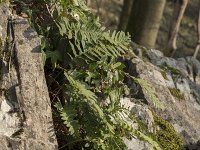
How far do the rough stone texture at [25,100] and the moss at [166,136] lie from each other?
115 centimetres

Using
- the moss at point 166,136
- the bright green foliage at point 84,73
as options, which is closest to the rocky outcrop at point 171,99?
the moss at point 166,136

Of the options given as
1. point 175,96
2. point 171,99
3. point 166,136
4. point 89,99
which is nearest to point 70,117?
point 89,99

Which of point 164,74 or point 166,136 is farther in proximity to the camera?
point 164,74

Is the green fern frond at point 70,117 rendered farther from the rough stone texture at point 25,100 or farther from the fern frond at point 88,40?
the fern frond at point 88,40

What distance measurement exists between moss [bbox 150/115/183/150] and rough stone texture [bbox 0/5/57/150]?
1.15 metres

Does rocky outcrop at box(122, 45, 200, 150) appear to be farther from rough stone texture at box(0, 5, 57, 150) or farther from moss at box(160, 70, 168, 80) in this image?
rough stone texture at box(0, 5, 57, 150)

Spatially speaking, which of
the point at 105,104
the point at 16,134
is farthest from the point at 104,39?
the point at 16,134

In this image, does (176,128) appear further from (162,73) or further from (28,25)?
(28,25)

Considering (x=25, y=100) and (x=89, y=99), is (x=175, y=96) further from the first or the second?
(x=25, y=100)

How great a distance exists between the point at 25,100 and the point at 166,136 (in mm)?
1506

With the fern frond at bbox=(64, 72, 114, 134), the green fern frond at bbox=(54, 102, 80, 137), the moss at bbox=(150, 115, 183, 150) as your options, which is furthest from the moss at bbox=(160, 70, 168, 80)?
the green fern frond at bbox=(54, 102, 80, 137)

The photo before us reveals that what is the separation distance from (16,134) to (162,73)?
2400mm

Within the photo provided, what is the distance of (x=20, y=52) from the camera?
3965 millimetres

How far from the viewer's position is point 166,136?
462 cm
